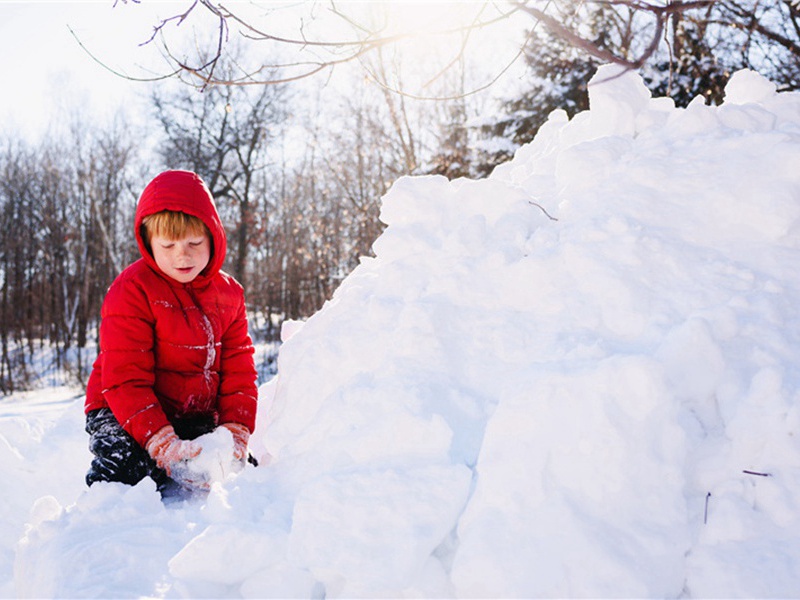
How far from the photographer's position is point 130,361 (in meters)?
2.09

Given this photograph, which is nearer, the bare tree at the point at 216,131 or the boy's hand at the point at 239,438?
the boy's hand at the point at 239,438

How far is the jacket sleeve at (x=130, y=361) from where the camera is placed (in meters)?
2.03

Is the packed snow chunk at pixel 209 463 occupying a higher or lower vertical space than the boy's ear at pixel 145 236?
lower

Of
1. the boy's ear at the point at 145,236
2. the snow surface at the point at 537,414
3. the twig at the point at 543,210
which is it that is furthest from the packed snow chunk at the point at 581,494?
the boy's ear at the point at 145,236

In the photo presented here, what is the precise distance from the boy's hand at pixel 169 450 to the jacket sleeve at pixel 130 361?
4 cm

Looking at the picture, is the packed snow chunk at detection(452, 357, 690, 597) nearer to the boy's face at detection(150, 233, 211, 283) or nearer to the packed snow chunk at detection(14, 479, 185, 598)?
the packed snow chunk at detection(14, 479, 185, 598)

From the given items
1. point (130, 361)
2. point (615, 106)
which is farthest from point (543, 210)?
point (130, 361)

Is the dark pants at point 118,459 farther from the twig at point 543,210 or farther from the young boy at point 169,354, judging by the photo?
the twig at point 543,210

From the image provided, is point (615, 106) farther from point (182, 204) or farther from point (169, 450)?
point (169, 450)

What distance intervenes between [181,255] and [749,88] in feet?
8.64

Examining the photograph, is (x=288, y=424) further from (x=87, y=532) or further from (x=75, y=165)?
(x=75, y=165)

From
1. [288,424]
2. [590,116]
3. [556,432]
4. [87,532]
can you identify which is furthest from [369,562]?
[590,116]

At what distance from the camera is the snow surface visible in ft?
4.37

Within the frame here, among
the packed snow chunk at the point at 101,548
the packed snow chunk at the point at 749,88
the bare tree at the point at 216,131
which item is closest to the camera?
the packed snow chunk at the point at 101,548
